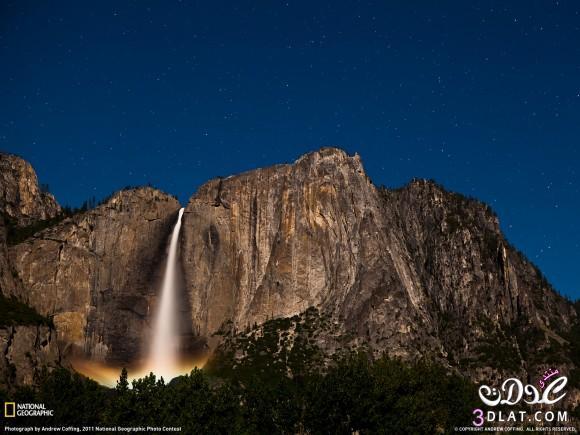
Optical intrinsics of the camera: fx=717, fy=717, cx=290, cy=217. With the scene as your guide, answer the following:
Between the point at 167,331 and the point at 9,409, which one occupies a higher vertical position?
the point at 167,331

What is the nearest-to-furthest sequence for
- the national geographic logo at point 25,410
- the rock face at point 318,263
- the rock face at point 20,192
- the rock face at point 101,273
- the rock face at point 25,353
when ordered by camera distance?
the national geographic logo at point 25,410, the rock face at point 25,353, the rock face at point 101,273, the rock face at point 318,263, the rock face at point 20,192

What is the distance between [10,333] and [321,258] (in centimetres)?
6751

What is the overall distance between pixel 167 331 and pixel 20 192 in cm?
6474

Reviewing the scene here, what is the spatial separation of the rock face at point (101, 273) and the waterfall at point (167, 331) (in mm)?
2232

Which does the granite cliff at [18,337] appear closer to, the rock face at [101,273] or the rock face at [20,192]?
the rock face at [20,192]

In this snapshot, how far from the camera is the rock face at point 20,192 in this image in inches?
7028

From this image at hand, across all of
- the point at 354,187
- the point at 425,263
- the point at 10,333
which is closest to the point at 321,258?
the point at 354,187

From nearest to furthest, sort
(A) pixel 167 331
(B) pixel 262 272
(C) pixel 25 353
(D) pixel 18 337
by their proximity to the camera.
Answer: (C) pixel 25 353
(D) pixel 18 337
(A) pixel 167 331
(B) pixel 262 272

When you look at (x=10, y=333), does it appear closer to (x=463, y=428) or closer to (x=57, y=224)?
(x=57, y=224)

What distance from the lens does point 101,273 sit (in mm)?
152875

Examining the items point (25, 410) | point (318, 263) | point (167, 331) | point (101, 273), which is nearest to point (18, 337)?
point (101, 273)

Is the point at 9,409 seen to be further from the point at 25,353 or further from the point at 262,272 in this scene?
the point at 262,272

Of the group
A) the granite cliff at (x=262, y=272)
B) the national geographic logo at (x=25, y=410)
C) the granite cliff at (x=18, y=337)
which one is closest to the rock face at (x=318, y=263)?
the granite cliff at (x=262, y=272)

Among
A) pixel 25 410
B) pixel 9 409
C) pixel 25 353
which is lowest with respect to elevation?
pixel 25 410
